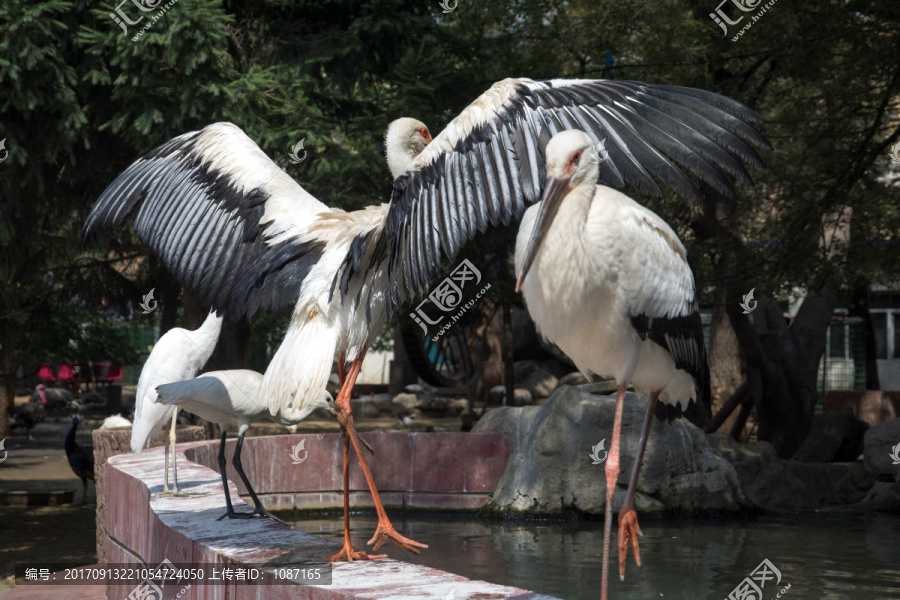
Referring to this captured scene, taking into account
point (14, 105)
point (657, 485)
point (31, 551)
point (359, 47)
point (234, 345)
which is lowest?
point (31, 551)

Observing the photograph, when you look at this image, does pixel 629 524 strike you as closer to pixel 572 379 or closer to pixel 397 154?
pixel 397 154

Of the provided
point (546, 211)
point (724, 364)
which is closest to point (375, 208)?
point (546, 211)

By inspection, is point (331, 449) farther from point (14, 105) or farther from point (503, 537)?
point (14, 105)

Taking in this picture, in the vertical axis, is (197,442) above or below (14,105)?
below

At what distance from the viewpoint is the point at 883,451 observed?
1062 cm

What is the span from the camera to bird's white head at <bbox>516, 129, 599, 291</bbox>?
12.5 feet

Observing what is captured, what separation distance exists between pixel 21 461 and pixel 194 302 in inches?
278

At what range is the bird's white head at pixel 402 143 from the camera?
550 centimetres

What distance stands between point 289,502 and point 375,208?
194 inches

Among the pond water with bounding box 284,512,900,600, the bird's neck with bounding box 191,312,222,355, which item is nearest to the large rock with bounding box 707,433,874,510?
the pond water with bounding box 284,512,900,600

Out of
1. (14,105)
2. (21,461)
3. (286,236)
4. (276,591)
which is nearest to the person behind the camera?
(276,591)

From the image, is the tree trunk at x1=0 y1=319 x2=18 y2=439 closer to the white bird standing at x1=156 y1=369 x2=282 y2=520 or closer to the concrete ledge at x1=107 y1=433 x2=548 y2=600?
the concrete ledge at x1=107 y1=433 x2=548 y2=600

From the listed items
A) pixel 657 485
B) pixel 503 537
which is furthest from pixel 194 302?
pixel 657 485

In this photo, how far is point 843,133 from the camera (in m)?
9.76
